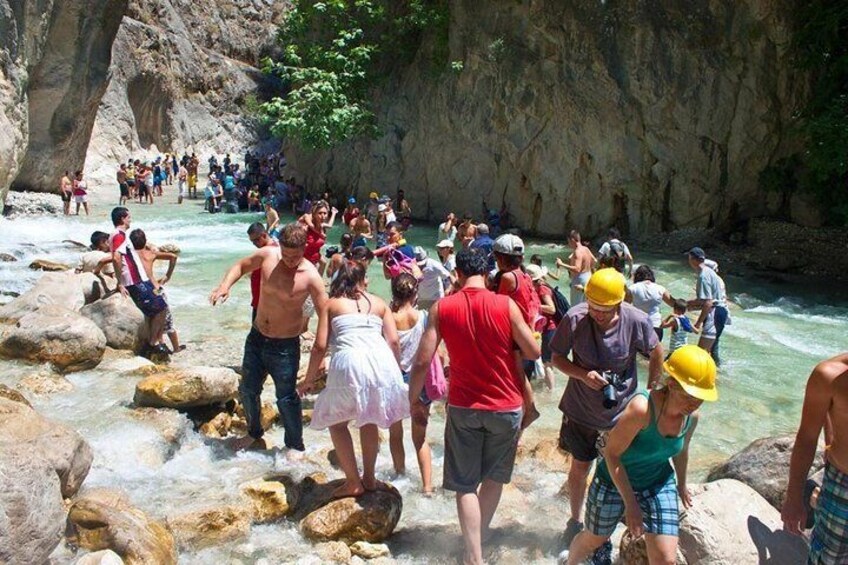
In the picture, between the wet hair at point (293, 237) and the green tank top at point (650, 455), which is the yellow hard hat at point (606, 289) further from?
the wet hair at point (293, 237)

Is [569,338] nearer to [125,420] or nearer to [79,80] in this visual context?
[125,420]

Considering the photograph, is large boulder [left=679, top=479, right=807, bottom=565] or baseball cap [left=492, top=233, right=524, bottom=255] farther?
baseball cap [left=492, top=233, right=524, bottom=255]

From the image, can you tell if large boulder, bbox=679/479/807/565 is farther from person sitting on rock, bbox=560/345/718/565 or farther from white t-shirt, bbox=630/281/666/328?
white t-shirt, bbox=630/281/666/328

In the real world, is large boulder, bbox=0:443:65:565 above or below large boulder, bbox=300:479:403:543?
above

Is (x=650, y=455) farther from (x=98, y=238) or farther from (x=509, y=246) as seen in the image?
(x=98, y=238)

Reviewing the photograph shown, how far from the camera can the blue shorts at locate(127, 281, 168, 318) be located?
303 inches

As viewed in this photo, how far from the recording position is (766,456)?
190 inches

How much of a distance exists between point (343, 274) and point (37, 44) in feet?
55.3

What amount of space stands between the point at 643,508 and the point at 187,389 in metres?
4.09

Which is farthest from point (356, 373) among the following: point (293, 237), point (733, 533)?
point (733, 533)

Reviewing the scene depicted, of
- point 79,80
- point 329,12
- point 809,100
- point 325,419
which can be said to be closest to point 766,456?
point 325,419

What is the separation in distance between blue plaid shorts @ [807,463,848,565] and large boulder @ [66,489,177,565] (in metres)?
3.16

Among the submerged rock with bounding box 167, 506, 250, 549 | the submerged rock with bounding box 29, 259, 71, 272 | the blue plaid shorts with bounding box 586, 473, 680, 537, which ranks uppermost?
the blue plaid shorts with bounding box 586, 473, 680, 537

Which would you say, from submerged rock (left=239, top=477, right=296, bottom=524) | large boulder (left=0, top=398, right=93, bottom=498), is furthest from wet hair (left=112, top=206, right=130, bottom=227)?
submerged rock (left=239, top=477, right=296, bottom=524)
